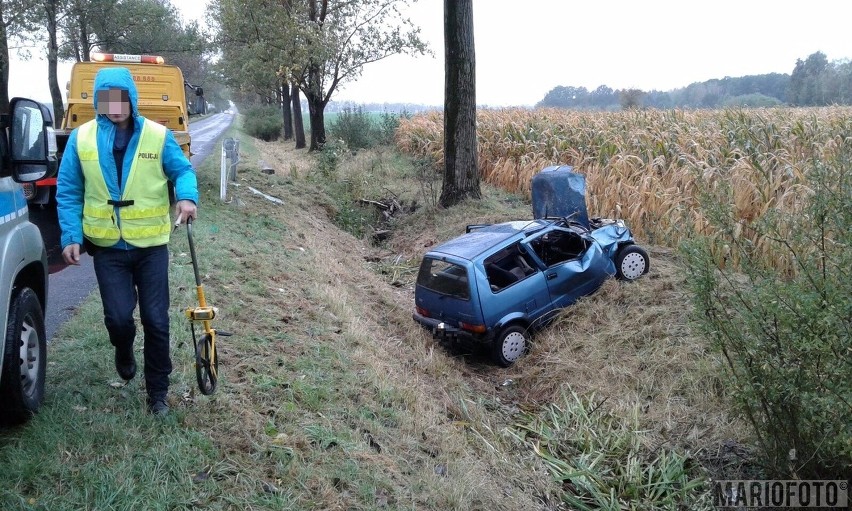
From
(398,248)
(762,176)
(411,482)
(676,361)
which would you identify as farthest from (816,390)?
(398,248)

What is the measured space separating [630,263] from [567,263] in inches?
45.1

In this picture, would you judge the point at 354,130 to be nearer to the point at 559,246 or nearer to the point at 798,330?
the point at 559,246

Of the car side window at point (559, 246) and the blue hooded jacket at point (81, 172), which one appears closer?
the blue hooded jacket at point (81, 172)

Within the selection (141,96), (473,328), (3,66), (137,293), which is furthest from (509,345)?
(3,66)

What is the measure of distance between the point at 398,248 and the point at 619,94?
2497 cm

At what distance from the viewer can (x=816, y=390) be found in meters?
4.04

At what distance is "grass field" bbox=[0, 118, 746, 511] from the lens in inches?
151

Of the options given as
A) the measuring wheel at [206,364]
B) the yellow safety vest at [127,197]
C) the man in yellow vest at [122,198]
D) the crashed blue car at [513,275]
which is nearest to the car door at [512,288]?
the crashed blue car at [513,275]

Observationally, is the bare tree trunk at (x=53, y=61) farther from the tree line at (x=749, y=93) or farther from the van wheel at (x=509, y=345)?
the van wheel at (x=509, y=345)

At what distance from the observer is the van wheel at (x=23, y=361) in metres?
3.77

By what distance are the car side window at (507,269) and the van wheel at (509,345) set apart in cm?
58

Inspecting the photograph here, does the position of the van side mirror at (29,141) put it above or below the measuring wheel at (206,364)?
above

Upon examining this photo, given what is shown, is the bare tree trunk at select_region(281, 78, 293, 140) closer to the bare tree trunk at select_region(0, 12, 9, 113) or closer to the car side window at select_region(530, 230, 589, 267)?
the bare tree trunk at select_region(0, 12, 9, 113)

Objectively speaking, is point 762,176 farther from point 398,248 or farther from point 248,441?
point 248,441
